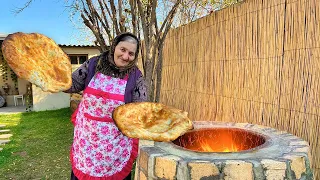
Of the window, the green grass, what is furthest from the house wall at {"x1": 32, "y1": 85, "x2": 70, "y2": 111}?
the green grass

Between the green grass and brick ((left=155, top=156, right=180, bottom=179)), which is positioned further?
the green grass

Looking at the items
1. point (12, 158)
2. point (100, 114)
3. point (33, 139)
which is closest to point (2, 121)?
point (33, 139)

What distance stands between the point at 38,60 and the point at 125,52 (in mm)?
553

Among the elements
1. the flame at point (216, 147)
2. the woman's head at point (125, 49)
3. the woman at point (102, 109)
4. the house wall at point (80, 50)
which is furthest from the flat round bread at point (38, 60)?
the house wall at point (80, 50)

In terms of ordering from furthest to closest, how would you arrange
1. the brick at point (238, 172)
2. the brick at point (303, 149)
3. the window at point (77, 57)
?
the window at point (77, 57)
the brick at point (303, 149)
the brick at point (238, 172)

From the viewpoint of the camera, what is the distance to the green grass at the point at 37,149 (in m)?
4.38

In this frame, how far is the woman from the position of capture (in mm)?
2299

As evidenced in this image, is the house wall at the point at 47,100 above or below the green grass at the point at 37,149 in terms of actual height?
above

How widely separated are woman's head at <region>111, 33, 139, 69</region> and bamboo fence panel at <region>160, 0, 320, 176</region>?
1276 mm

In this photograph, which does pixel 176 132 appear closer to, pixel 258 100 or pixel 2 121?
pixel 258 100

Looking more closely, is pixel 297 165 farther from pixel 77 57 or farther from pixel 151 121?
pixel 77 57

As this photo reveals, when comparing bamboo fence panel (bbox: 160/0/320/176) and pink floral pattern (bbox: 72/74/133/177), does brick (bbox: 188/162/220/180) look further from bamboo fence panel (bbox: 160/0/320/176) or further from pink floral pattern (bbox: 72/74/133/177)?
bamboo fence panel (bbox: 160/0/320/176)

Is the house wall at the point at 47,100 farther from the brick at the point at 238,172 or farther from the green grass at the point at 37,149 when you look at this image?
the brick at the point at 238,172

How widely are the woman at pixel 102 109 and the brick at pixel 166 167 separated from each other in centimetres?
63
